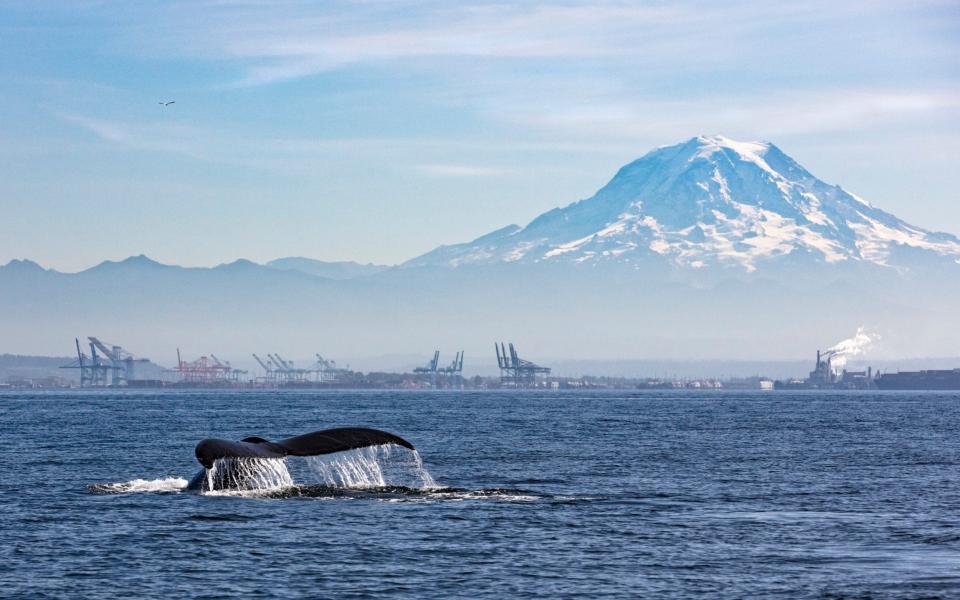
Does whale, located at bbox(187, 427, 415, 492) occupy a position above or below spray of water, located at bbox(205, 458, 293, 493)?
above

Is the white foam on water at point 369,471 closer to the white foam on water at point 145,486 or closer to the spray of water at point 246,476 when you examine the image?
the spray of water at point 246,476

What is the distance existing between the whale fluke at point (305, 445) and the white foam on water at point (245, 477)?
8.46 feet

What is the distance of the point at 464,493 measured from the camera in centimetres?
4284

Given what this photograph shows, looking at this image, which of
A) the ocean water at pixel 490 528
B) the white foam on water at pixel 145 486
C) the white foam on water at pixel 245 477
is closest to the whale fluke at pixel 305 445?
the ocean water at pixel 490 528

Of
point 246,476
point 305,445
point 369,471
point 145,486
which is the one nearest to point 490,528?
point 305,445

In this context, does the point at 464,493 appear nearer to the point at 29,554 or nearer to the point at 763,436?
the point at 29,554

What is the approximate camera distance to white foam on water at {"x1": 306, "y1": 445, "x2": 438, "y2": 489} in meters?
45.9

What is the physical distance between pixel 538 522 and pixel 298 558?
8138 millimetres

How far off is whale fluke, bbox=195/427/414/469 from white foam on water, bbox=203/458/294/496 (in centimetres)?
258

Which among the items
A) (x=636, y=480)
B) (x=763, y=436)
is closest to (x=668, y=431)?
(x=763, y=436)

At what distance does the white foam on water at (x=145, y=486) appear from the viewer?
142 ft

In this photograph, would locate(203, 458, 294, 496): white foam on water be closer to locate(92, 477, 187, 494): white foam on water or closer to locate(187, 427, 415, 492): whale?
locate(92, 477, 187, 494): white foam on water

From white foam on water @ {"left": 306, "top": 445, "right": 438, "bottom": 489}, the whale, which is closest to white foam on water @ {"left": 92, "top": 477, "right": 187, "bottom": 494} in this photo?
white foam on water @ {"left": 306, "top": 445, "right": 438, "bottom": 489}

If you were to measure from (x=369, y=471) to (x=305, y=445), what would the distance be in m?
17.2
